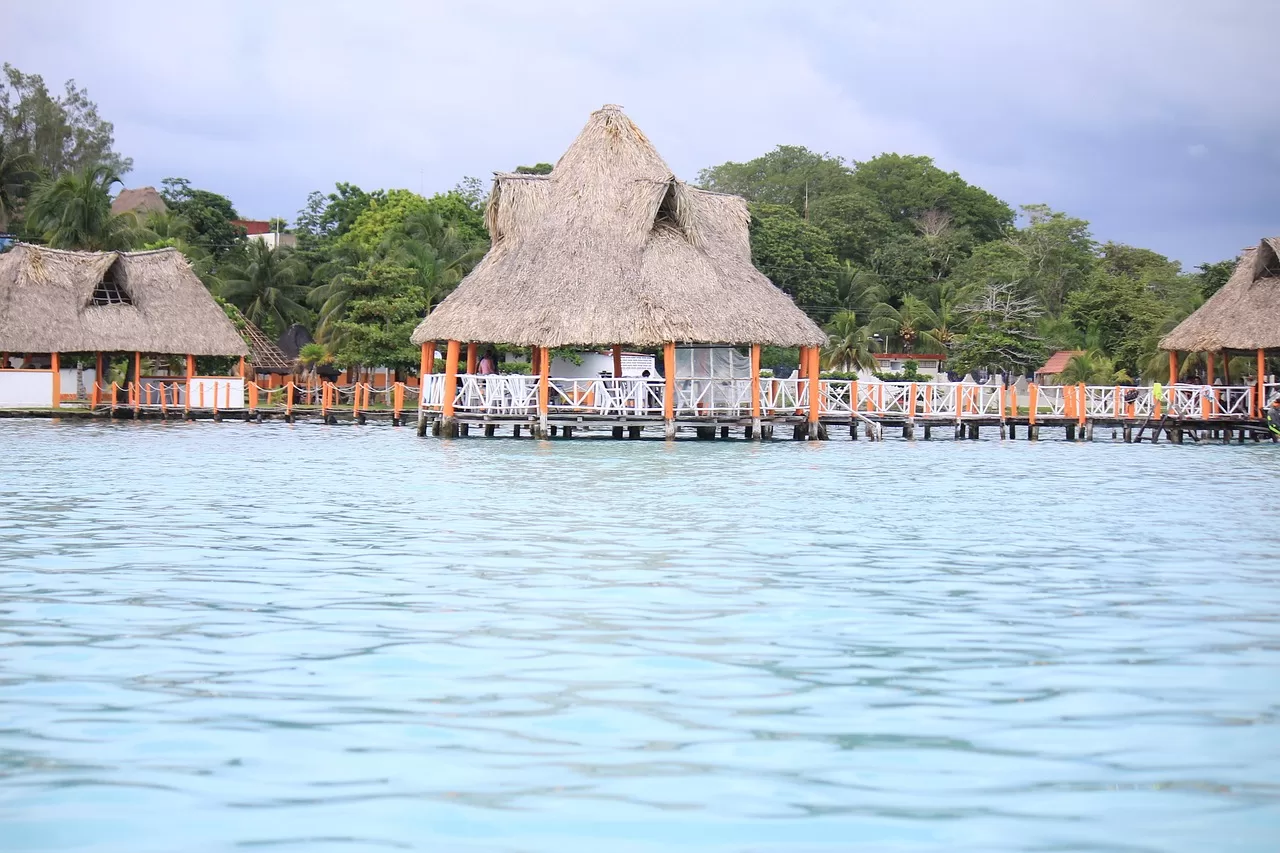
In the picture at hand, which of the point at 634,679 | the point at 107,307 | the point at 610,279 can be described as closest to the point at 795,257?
the point at 107,307

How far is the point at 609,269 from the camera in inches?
1075

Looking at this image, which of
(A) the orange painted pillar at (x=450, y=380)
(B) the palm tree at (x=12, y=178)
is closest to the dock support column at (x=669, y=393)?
(A) the orange painted pillar at (x=450, y=380)

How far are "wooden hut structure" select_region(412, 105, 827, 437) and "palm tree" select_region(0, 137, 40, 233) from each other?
33.2 meters

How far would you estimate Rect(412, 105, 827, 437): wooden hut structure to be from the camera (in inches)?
1043

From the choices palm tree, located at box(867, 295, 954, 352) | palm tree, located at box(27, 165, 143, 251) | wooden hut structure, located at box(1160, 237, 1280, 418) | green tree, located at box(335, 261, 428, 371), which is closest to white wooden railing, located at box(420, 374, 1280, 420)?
wooden hut structure, located at box(1160, 237, 1280, 418)

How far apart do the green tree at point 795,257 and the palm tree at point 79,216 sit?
24.1 meters

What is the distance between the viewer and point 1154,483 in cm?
1688

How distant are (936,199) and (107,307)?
43.8 m

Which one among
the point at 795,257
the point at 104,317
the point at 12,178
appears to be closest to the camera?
the point at 104,317

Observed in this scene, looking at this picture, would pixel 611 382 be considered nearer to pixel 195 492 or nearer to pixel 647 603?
pixel 195 492

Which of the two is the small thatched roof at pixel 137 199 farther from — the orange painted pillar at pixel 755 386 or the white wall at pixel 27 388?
the orange painted pillar at pixel 755 386

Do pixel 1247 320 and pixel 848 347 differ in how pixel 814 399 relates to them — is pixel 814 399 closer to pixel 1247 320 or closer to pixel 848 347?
pixel 1247 320

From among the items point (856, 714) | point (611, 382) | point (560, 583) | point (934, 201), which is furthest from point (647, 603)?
→ point (934, 201)

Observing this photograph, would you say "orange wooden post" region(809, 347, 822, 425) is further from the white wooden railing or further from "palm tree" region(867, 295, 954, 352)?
"palm tree" region(867, 295, 954, 352)
